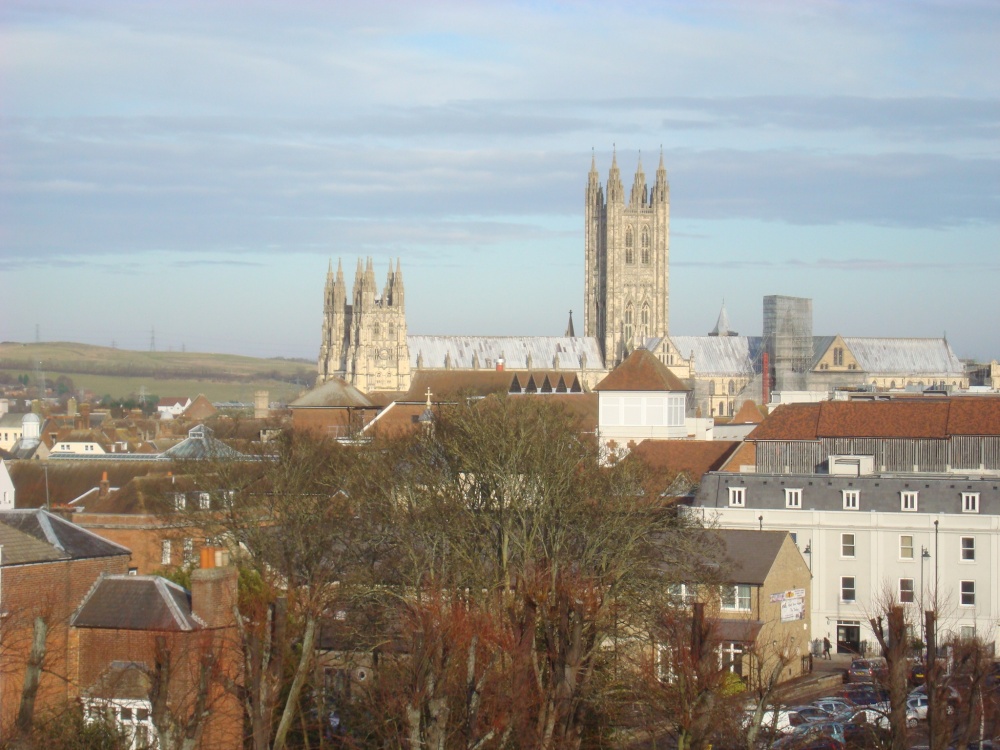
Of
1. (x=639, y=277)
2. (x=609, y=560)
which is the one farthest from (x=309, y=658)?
(x=639, y=277)

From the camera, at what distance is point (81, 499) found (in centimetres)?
5112

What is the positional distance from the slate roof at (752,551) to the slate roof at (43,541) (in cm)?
1634

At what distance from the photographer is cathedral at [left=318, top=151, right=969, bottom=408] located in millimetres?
148250

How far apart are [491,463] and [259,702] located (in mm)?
14964

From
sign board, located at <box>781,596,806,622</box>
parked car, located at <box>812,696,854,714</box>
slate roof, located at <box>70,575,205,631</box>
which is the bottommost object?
parked car, located at <box>812,696,854,714</box>

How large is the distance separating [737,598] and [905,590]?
7.24 meters

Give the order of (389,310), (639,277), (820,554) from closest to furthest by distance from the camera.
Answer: (820,554) < (389,310) < (639,277)

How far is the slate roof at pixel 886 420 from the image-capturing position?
178 ft

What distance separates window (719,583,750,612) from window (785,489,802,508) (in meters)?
7.91

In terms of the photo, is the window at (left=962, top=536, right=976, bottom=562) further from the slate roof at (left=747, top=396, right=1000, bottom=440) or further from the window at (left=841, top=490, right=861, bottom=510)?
the slate roof at (left=747, top=396, right=1000, bottom=440)

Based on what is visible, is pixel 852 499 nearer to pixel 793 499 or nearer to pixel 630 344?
pixel 793 499

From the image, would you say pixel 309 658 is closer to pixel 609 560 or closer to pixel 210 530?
pixel 609 560

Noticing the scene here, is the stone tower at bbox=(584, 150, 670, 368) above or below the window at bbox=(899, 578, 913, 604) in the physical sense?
above

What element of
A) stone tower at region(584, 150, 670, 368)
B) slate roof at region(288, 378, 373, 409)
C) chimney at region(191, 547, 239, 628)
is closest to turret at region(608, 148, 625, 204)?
stone tower at region(584, 150, 670, 368)
